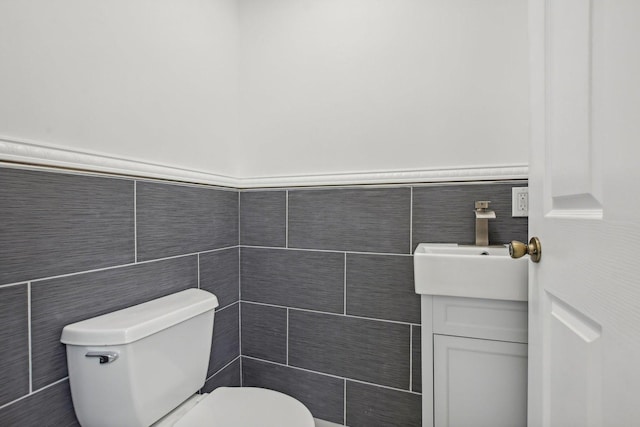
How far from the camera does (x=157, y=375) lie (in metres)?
1.01

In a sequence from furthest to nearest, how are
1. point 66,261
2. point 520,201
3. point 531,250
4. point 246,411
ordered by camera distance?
point 520,201 < point 246,411 < point 66,261 < point 531,250

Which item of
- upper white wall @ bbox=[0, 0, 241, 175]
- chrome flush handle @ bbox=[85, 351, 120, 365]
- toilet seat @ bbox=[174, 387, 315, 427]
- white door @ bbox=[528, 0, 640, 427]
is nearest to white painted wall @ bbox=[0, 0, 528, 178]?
upper white wall @ bbox=[0, 0, 241, 175]

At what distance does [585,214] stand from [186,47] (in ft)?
4.68

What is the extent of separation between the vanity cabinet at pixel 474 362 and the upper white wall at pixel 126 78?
1098 millimetres

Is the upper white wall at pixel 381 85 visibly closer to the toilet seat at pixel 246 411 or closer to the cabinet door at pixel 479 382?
the cabinet door at pixel 479 382

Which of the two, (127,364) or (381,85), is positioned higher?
(381,85)

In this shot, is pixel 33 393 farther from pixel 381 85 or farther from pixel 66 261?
pixel 381 85

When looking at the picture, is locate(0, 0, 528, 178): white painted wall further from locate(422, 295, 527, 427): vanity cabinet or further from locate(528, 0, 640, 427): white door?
locate(422, 295, 527, 427): vanity cabinet

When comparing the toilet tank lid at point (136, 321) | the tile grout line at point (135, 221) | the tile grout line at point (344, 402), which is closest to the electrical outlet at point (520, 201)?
the tile grout line at point (344, 402)

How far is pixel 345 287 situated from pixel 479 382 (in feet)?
1.98

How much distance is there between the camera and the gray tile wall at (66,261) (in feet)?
2.77

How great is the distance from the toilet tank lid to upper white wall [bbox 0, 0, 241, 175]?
0.49 metres

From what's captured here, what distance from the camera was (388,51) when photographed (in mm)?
1433

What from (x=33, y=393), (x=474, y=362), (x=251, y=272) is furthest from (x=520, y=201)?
(x=33, y=393)
